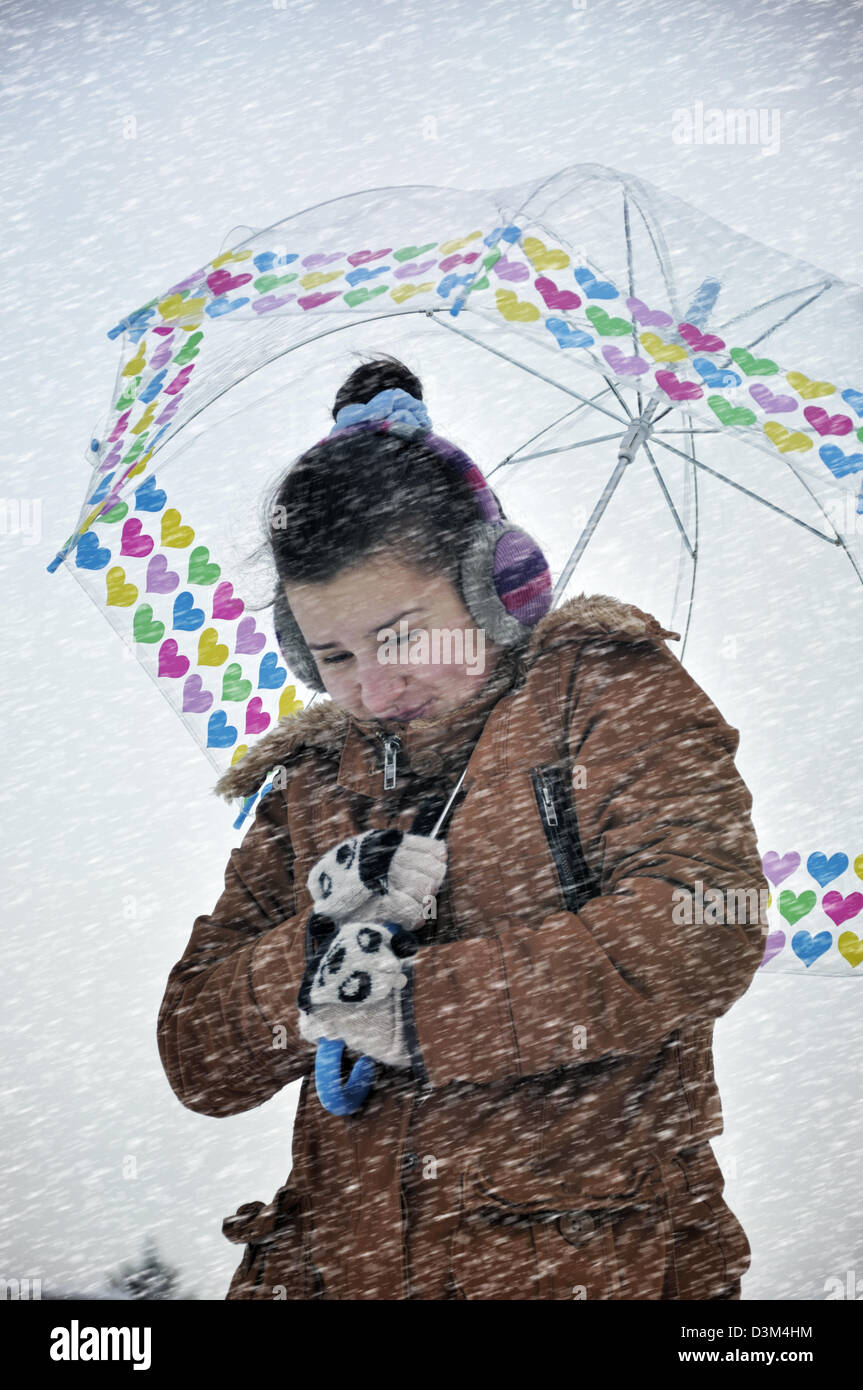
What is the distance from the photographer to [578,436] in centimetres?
216

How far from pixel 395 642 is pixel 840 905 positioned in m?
0.81

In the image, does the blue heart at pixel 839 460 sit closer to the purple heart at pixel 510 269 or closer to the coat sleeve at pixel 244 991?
the purple heart at pixel 510 269

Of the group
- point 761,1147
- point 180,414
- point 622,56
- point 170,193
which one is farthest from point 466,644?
point 622,56

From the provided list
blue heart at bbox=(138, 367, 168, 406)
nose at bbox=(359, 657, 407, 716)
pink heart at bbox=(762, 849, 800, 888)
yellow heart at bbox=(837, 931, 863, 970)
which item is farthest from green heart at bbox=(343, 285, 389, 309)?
yellow heart at bbox=(837, 931, 863, 970)

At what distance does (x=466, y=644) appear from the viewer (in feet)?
5.74

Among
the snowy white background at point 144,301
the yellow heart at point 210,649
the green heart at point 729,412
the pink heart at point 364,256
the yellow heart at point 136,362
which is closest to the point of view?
the green heart at point 729,412

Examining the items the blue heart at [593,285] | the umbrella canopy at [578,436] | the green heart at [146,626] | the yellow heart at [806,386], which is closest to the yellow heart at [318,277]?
the umbrella canopy at [578,436]

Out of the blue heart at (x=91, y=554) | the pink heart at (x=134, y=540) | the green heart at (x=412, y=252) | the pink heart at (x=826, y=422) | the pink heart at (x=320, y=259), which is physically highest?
the pink heart at (x=320, y=259)

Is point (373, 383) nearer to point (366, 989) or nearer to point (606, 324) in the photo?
point (606, 324)

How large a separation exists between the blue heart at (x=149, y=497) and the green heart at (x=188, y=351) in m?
0.22

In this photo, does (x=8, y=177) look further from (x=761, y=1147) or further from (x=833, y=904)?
(x=761, y=1147)

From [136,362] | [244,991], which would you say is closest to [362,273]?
[136,362]

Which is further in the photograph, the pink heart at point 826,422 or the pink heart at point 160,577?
the pink heart at point 160,577

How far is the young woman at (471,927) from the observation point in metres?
1.57
